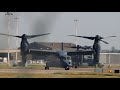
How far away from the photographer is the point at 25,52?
8100 cm
